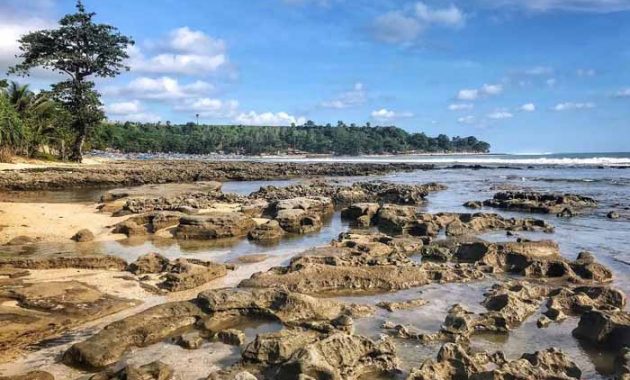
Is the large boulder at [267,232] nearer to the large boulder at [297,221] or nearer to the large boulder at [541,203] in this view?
the large boulder at [297,221]

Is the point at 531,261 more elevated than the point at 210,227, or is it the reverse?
the point at 531,261

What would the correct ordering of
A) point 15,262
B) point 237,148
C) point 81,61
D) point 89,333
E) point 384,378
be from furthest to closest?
point 237,148 < point 81,61 < point 15,262 < point 89,333 < point 384,378

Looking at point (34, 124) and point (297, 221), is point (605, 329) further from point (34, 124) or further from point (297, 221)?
point (34, 124)

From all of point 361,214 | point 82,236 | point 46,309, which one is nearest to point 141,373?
point 46,309

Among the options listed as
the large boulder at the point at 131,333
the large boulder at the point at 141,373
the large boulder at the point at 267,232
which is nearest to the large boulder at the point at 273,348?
the large boulder at the point at 141,373

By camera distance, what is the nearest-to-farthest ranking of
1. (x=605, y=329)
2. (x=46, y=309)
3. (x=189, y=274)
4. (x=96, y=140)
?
(x=605, y=329), (x=46, y=309), (x=189, y=274), (x=96, y=140)

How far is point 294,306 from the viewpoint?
31.4ft

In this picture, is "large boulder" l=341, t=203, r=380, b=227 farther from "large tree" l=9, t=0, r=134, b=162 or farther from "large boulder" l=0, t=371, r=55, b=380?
"large tree" l=9, t=0, r=134, b=162

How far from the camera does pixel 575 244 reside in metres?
17.9

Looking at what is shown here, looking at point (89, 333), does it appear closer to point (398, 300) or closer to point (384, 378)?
point (384, 378)

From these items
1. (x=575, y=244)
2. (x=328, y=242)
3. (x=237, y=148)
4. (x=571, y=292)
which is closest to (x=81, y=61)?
(x=328, y=242)

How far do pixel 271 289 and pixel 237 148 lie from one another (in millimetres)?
177373

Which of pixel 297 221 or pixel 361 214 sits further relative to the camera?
pixel 361 214

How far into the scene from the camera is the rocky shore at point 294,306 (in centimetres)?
725
